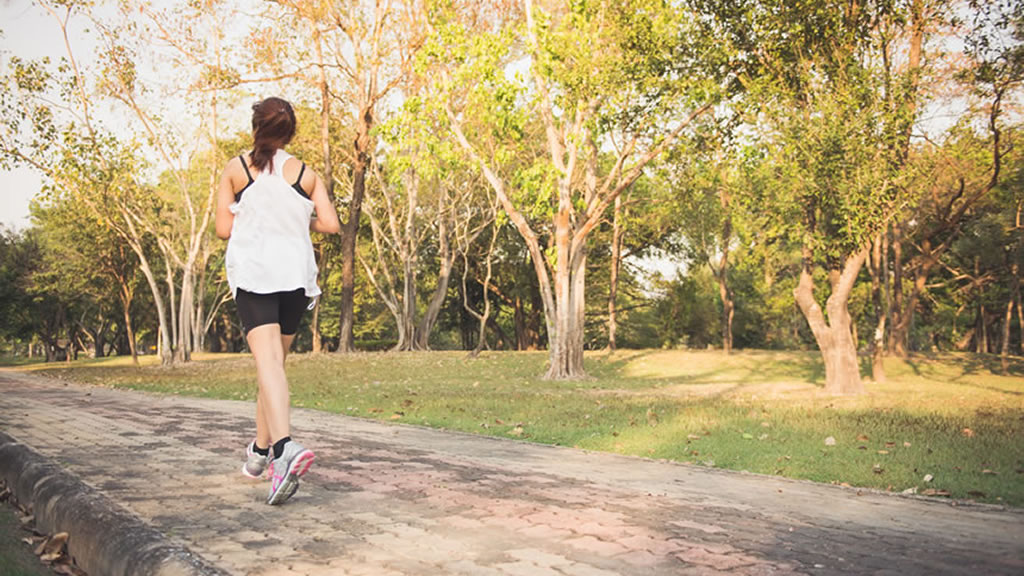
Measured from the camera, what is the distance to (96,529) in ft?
11.8

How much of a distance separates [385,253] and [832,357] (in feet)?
103

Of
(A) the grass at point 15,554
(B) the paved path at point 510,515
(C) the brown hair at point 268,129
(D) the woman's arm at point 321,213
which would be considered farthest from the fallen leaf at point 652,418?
(A) the grass at point 15,554

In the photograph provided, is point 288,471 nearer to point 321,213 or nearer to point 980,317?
point 321,213

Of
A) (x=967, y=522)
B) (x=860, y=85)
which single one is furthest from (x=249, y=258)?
(x=860, y=85)


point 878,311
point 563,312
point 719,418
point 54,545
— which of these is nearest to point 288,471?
point 54,545

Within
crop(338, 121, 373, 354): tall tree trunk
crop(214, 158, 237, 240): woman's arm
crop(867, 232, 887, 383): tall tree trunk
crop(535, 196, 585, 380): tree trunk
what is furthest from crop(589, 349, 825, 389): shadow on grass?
crop(214, 158, 237, 240): woman's arm

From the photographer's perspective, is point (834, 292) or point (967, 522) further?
point (834, 292)

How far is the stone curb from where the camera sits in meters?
3.12

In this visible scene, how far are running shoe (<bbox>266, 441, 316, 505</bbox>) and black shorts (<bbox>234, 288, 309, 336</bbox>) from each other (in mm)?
724

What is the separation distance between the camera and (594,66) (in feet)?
59.9

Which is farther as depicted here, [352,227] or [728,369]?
[352,227]

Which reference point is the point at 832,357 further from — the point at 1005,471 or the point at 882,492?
the point at 882,492

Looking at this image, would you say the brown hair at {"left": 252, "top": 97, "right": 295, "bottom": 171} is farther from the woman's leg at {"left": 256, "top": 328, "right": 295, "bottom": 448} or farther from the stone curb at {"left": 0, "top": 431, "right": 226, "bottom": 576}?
the stone curb at {"left": 0, "top": 431, "right": 226, "bottom": 576}

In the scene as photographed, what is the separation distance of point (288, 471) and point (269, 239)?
130 centimetres
